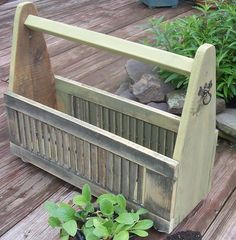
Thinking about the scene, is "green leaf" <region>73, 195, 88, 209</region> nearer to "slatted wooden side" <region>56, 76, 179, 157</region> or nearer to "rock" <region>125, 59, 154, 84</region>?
"slatted wooden side" <region>56, 76, 179, 157</region>

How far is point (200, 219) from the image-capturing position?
1321 mm

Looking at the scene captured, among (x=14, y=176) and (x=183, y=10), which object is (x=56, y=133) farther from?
(x=183, y=10)

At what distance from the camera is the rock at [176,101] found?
5.61 feet

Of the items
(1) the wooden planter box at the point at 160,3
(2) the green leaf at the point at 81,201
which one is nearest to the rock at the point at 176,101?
(2) the green leaf at the point at 81,201

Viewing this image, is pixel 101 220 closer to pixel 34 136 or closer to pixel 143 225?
pixel 143 225

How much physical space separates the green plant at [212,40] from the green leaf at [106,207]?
71cm

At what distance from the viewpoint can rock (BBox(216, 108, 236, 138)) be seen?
1638 millimetres

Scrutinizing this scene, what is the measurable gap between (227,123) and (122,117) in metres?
0.45

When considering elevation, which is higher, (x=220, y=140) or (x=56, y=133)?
(x=56, y=133)

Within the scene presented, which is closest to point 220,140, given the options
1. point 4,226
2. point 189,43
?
point 189,43

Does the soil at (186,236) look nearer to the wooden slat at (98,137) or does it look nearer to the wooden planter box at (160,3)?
the wooden slat at (98,137)

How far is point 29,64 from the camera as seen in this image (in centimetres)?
146

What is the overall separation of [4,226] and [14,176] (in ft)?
0.80

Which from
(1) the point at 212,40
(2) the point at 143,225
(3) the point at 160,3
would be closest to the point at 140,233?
(2) the point at 143,225
